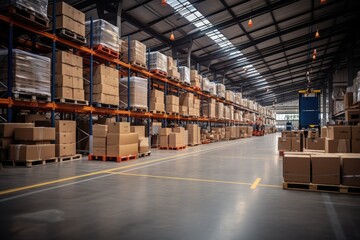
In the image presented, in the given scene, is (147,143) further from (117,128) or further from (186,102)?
(186,102)

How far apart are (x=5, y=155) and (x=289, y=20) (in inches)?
649

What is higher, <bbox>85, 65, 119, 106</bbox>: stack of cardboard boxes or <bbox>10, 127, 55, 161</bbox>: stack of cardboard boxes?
<bbox>85, 65, 119, 106</bbox>: stack of cardboard boxes

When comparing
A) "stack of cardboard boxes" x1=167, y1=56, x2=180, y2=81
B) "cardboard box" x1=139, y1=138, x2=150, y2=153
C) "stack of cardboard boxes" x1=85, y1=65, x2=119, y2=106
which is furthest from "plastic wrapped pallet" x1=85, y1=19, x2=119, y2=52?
"stack of cardboard boxes" x1=167, y1=56, x2=180, y2=81

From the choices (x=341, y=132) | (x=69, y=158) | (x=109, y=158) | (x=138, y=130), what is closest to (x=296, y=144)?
(x=341, y=132)

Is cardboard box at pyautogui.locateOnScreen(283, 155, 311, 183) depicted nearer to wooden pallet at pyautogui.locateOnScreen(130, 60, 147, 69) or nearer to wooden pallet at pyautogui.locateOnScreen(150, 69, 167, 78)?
wooden pallet at pyautogui.locateOnScreen(130, 60, 147, 69)

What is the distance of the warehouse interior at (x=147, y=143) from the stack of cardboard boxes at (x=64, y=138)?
0.03 meters

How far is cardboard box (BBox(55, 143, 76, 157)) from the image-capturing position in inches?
286

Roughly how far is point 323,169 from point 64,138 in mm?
6343

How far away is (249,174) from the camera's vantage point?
5.59 m

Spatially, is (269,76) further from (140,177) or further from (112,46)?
(140,177)

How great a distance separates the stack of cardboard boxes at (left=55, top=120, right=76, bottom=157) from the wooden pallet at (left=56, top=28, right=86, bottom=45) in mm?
2406

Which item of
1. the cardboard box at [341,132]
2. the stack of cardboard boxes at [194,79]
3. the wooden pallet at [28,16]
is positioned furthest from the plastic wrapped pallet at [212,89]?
the wooden pallet at [28,16]

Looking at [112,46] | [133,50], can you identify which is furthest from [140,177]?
[133,50]

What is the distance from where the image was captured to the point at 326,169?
4.21 meters
